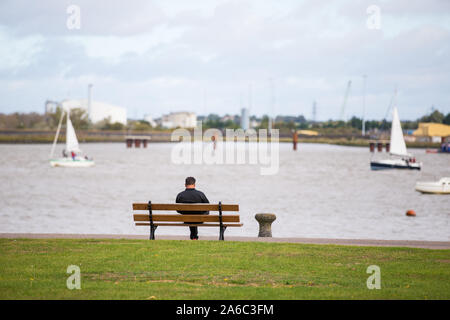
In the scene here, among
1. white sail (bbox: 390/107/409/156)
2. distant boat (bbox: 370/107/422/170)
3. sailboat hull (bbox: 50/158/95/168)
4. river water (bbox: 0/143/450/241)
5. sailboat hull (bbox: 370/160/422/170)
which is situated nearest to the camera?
river water (bbox: 0/143/450/241)

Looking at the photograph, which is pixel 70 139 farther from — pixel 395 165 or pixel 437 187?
pixel 437 187

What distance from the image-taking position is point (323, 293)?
36.6 feet

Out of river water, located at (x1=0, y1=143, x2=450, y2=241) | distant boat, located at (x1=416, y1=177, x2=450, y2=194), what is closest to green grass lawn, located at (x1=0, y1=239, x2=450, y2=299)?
river water, located at (x1=0, y1=143, x2=450, y2=241)

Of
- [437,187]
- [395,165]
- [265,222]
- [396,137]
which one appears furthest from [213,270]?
[395,165]

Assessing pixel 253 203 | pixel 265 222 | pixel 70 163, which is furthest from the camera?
pixel 70 163

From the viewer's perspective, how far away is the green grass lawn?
36.3 feet

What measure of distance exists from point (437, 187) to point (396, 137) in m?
28.7

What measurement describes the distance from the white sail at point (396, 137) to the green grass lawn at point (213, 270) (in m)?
73.5

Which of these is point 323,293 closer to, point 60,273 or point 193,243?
point 60,273

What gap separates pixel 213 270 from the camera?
1317 cm

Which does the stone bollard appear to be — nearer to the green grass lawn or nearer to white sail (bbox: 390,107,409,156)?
the green grass lawn

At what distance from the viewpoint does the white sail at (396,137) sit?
288 feet

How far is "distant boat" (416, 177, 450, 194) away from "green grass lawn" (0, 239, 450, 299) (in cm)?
4800
